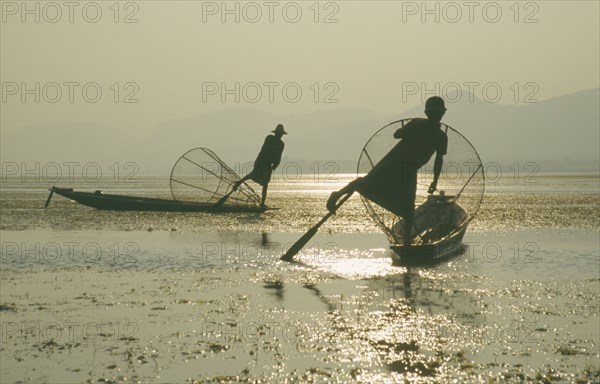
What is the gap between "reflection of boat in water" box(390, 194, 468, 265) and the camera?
18344 millimetres

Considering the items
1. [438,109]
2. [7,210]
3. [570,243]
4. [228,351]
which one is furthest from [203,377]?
[7,210]

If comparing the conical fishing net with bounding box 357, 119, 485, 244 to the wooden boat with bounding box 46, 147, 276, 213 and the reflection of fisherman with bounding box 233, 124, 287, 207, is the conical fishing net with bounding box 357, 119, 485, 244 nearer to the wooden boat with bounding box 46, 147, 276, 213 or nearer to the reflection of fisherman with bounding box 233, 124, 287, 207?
the reflection of fisherman with bounding box 233, 124, 287, 207

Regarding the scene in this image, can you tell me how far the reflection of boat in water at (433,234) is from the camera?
1834 centimetres

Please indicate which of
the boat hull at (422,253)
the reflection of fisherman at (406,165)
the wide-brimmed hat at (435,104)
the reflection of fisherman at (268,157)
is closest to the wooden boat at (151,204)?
the reflection of fisherman at (268,157)

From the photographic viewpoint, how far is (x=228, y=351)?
10336mm

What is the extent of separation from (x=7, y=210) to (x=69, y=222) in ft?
34.6

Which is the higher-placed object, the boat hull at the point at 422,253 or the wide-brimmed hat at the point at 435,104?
the wide-brimmed hat at the point at 435,104

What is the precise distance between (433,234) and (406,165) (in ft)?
11.7

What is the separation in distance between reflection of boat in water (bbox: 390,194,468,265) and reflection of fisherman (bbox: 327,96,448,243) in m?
0.81

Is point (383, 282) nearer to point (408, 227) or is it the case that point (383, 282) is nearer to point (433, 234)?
point (408, 227)

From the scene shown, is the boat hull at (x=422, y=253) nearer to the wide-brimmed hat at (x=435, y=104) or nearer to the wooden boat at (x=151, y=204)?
the wide-brimmed hat at (x=435, y=104)

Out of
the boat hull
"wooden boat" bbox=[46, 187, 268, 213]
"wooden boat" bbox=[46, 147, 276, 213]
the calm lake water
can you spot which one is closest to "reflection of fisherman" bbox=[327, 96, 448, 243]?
the boat hull

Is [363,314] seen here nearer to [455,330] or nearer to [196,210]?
[455,330]

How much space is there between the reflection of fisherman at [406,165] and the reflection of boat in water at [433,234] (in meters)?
0.81
